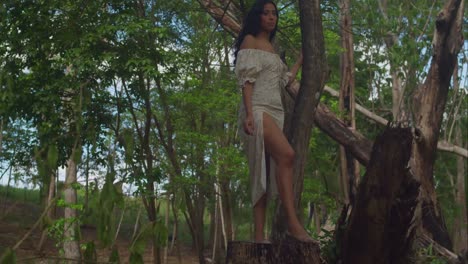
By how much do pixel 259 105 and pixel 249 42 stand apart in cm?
57

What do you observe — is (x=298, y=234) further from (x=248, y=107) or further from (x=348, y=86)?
(x=348, y=86)

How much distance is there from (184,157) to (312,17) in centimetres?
1541

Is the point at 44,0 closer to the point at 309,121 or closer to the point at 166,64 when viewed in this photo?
the point at 166,64

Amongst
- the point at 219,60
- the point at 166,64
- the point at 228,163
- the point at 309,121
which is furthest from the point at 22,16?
the point at 219,60

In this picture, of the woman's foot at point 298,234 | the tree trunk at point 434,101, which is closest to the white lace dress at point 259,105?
the woman's foot at point 298,234

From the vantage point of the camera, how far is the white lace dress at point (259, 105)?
5.20 m

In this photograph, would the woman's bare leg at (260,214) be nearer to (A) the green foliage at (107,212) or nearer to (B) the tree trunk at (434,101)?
(A) the green foliage at (107,212)

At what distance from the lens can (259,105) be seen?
5316 mm

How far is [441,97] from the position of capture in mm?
10320

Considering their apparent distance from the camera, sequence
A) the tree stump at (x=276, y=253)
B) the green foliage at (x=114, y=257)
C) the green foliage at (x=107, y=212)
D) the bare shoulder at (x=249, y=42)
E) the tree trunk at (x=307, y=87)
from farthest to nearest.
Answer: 1. the tree trunk at (x=307, y=87)
2. the bare shoulder at (x=249, y=42)
3. the tree stump at (x=276, y=253)
4. the green foliage at (x=114, y=257)
5. the green foliage at (x=107, y=212)

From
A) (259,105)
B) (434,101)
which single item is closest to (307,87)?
(259,105)

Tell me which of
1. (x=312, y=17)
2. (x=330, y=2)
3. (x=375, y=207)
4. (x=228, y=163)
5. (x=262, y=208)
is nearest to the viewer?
(x=375, y=207)

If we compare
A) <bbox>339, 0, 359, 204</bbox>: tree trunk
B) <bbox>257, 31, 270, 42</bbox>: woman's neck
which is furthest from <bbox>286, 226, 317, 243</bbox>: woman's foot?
<bbox>339, 0, 359, 204</bbox>: tree trunk

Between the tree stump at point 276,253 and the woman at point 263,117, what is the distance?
279 mm
